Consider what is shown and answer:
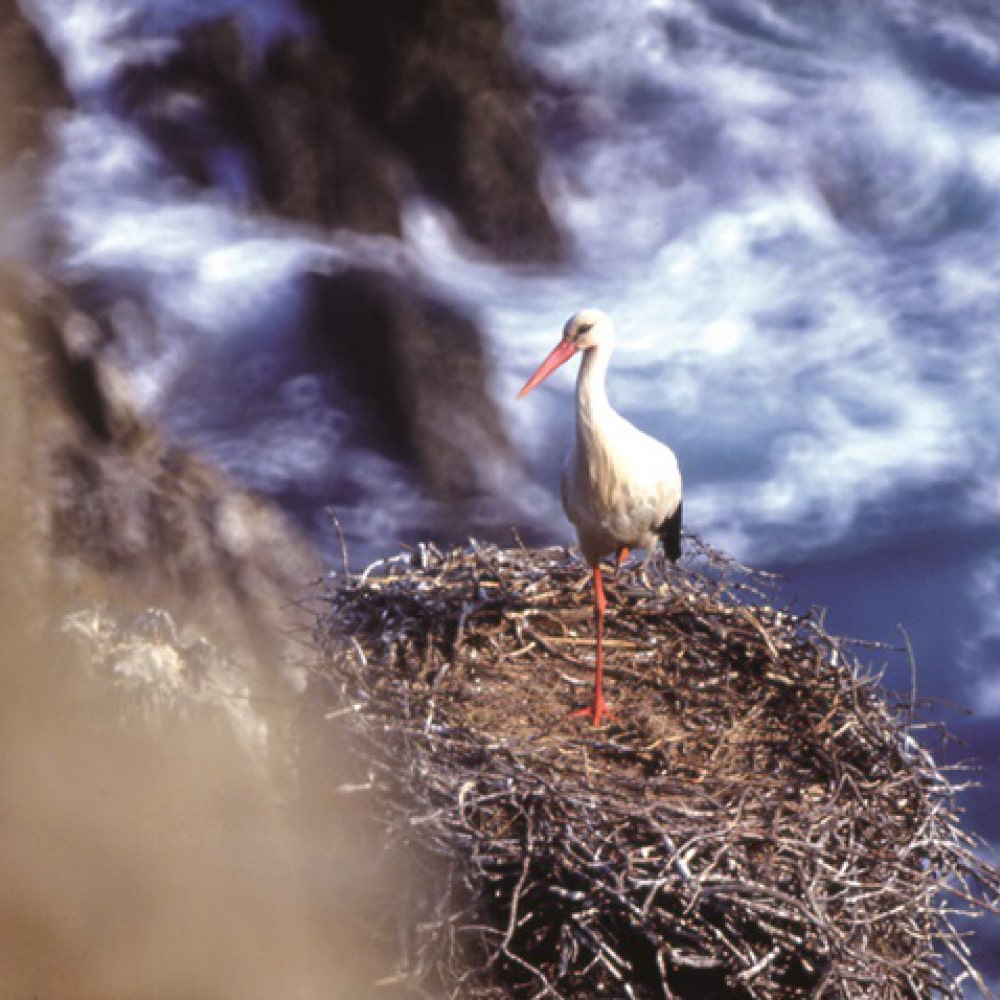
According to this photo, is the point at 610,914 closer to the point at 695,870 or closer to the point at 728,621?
the point at 695,870

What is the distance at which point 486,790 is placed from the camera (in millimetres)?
2775

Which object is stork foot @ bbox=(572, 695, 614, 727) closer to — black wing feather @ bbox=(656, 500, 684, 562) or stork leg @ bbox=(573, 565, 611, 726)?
stork leg @ bbox=(573, 565, 611, 726)

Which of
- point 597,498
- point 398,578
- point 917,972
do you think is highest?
point 597,498

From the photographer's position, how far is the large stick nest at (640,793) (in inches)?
100

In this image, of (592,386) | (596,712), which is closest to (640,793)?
(596,712)

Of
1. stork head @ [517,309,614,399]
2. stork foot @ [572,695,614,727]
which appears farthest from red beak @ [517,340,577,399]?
stork foot @ [572,695,614,727]

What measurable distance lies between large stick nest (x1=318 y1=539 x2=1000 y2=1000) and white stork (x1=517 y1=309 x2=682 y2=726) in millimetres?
270

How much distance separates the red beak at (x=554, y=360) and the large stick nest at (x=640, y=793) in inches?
25.9

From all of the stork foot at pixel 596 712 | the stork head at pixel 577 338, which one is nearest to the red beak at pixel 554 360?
the stork head at pixel 577 338

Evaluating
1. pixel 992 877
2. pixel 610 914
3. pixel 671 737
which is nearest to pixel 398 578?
pixel 671 737

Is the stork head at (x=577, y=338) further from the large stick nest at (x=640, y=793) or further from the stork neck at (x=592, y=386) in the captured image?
the large stick nest at (x=640, y=793)

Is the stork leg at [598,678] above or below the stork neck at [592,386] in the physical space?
below

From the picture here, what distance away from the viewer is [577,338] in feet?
11.9

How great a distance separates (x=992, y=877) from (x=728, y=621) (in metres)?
1.12
